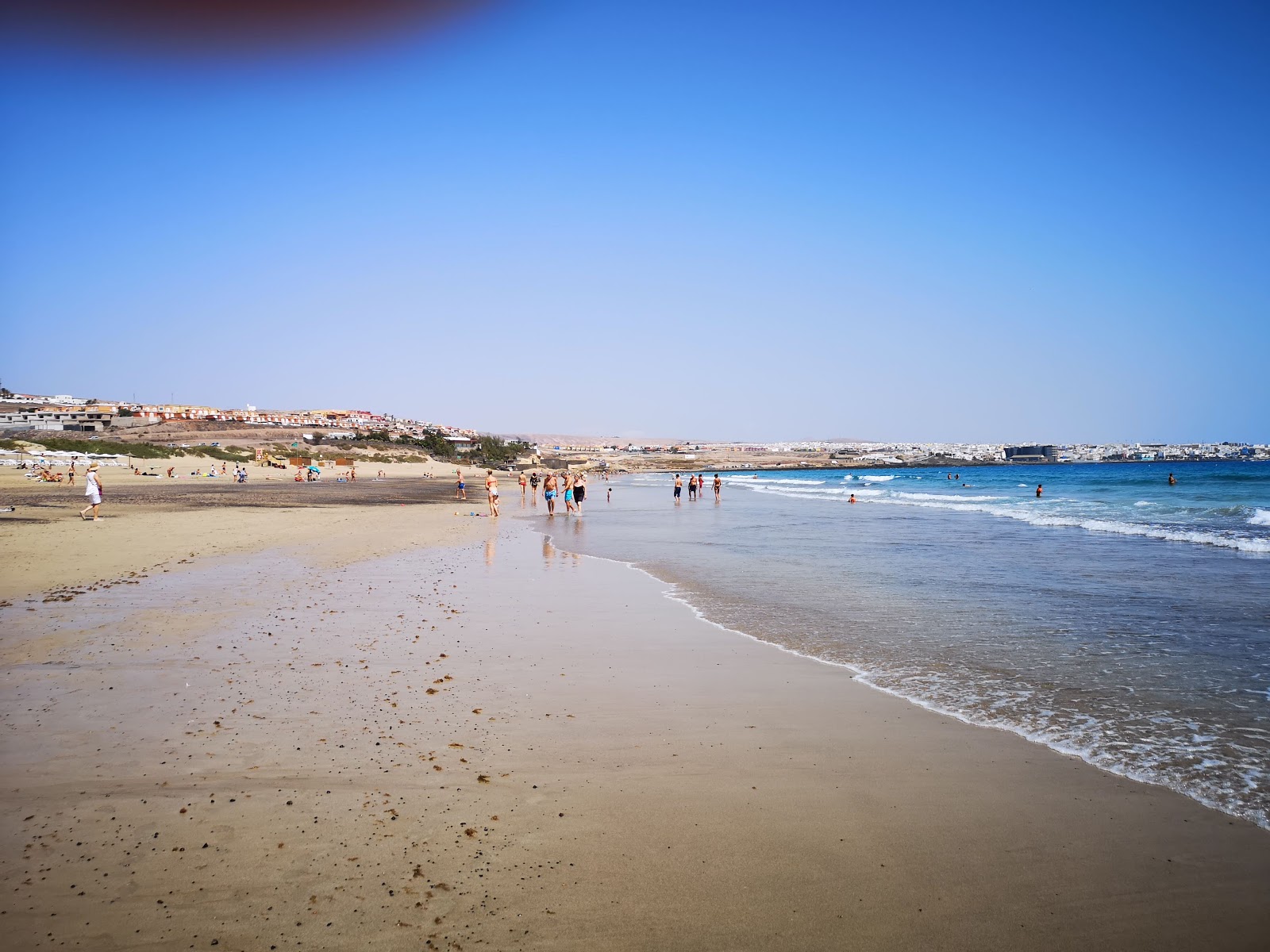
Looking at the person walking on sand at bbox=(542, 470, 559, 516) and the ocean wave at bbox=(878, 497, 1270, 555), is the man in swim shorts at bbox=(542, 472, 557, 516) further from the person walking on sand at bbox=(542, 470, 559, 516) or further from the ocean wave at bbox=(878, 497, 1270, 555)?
the ocean wave at bbox=(878, 497, 1270, 555)

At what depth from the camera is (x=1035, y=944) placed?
332 cm

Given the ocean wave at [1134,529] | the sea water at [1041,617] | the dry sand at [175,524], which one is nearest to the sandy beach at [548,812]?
the sea water at [1041,617]

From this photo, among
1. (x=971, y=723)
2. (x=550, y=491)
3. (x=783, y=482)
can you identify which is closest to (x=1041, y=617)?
(x=971, y=723)

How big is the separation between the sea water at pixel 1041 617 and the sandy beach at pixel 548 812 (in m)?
0.70

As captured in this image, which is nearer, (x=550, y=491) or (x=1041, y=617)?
(x=1041, y=617)

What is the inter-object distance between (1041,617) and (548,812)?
8676 millimetres

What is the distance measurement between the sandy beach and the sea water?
27.4 inches

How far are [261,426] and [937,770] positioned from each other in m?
115

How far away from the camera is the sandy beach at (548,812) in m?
3.40

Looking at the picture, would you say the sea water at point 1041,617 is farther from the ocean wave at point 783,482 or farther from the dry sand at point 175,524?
the ocean wave at point 783,482

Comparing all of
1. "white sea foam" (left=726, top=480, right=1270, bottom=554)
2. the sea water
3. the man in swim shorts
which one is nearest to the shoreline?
the sea water

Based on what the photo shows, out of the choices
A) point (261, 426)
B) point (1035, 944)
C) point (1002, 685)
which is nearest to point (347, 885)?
point (1035, 944)

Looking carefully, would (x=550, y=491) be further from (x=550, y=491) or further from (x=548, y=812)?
(x=548, y=812)

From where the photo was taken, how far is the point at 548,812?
438 cm
